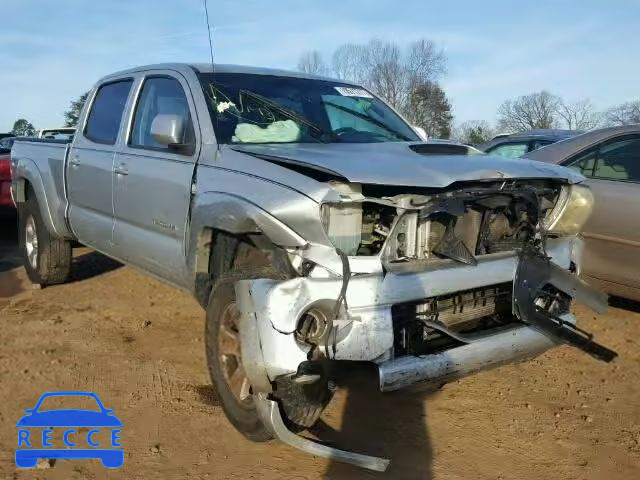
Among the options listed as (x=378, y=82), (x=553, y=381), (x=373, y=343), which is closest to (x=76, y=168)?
(x=373, y=343)

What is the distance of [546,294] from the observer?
3541mm

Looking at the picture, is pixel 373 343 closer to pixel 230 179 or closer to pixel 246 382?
pixel 246 382

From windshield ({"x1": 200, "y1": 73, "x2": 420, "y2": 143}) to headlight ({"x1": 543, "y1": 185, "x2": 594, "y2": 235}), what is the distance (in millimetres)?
1234

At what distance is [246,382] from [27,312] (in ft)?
10.7

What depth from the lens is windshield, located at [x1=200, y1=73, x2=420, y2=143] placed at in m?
3.91

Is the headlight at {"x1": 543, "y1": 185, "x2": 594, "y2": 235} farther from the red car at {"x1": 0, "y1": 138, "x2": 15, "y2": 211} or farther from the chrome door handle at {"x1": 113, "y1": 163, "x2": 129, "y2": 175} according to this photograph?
the red car at {"x1": 0, "y1": 138, "x2": 15, "y2": 211}

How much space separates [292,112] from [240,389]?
Result: 1.88 metres

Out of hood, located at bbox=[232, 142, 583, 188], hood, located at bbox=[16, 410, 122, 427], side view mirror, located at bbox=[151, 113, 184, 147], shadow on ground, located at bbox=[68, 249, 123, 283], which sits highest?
side view mirror, located at bbox=[151, 113, 184, 147]

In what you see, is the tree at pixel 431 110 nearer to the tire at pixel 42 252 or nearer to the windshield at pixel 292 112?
the tire at pixel 42 252

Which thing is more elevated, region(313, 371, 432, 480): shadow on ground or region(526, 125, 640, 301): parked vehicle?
region(526, 125, 640, 301): parked vehicle

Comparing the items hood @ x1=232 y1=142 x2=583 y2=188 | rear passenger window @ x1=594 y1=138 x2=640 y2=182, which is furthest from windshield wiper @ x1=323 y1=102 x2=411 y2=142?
rear passenger window @ x1=594 y1=138 x2=640 y2=182

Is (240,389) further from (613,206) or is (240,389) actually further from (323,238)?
(613,206)

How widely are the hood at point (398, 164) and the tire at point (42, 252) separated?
135 inches

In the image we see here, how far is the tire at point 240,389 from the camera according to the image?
289 cm
